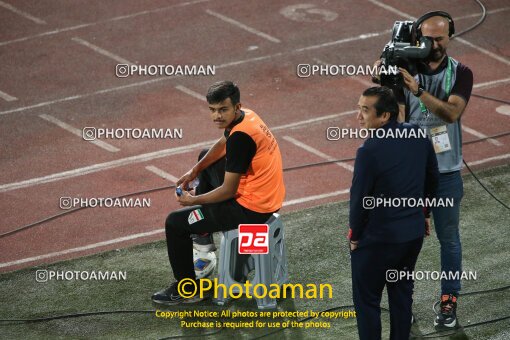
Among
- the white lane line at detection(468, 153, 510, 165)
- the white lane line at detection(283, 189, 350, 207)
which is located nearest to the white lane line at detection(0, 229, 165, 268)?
the white lane line at detection(283, 189, 350, 207)

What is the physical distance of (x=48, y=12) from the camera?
15453 mm

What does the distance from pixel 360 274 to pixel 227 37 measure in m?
8.29

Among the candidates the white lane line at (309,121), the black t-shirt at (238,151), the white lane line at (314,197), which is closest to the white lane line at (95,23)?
the white lane line at (309,121)

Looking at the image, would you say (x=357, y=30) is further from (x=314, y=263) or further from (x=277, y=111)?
(x=314, y=263)

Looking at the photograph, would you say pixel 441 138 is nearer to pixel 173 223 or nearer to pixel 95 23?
pixel 173 223

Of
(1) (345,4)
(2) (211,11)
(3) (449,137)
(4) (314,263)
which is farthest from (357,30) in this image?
(3) (449,137)

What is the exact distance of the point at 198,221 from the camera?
7762mm

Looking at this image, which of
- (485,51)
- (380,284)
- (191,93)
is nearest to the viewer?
(380,284)

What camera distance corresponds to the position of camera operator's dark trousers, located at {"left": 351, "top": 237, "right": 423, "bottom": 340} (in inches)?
254

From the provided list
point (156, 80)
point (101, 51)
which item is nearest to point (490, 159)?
point (156, 80)

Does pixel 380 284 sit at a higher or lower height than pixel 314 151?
higher

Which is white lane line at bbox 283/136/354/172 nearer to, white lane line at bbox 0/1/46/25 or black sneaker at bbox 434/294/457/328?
black sneaker at bbox 434/294/457/328

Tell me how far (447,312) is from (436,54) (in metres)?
1.98

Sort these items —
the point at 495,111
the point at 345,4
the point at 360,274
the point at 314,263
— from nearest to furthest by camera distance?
the point at 360,274 → the point at 314,263 → the point at 495,111 → the point at 345,4
